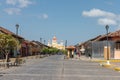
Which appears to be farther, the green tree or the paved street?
the green tree

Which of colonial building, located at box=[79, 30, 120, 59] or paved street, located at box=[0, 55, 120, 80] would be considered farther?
colonial building, located at box=[79, 30, 120, 59]

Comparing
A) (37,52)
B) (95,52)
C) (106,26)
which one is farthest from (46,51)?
(106,26)

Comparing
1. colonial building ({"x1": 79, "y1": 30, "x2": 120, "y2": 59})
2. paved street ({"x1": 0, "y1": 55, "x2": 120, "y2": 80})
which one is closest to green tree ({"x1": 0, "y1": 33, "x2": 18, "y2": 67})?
paved street ({"x1": 0, "y1": 55, "x2": 120, "y2": 80})

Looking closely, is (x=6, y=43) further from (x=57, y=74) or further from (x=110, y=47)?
(x=110, y=47)

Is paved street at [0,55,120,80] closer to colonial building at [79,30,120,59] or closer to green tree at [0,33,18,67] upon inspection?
green tree at [0,33,18,67]

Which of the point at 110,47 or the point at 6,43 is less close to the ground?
the point at 110,47

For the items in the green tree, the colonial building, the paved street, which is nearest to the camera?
the paved street

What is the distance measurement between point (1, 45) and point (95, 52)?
1867 inches

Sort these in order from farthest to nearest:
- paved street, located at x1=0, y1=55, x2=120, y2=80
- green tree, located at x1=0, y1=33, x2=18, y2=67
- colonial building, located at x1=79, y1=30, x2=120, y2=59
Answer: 1. colonial building, located at x1=79, y1=30, x2=120, y2=59
2. green tree, located at x1=0, y1=33, x2=18, y2=67
3. paved street, located at x1=0, y1=55, x2=120, y2=80

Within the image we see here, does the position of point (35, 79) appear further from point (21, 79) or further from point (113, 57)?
point (113, 57)

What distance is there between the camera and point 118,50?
83125 mm

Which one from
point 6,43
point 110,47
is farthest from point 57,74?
point 110,47

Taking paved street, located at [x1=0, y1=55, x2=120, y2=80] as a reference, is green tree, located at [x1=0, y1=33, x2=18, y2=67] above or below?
above

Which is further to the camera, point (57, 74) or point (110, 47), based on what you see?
point (110, 47)
